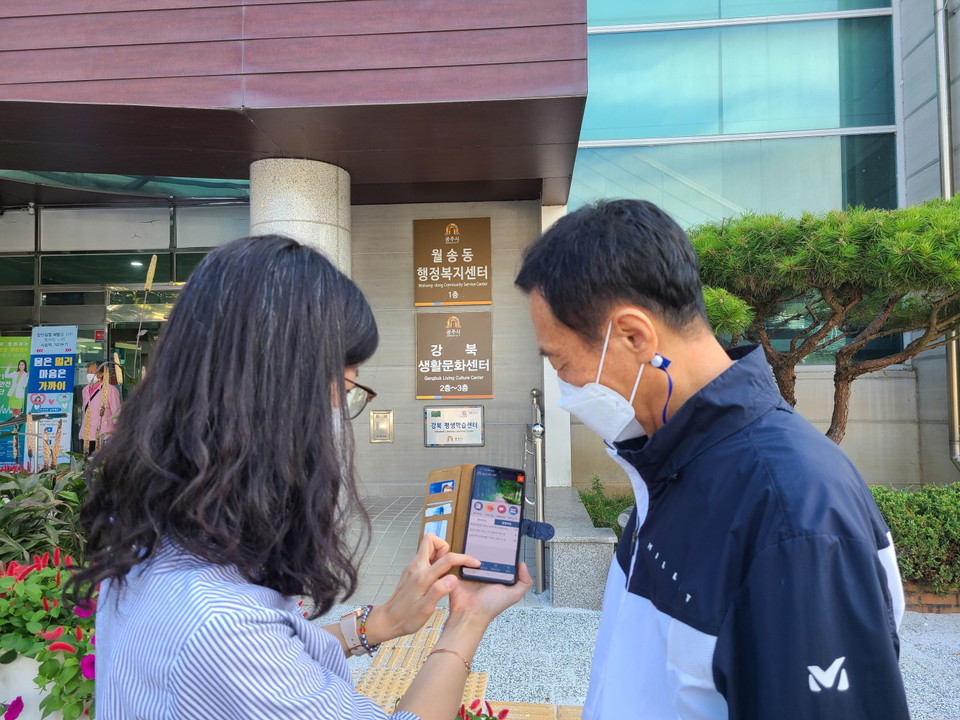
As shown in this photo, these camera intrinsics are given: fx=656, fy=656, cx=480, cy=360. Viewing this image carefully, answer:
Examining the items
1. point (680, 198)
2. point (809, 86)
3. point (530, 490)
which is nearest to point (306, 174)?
point (530, 490)

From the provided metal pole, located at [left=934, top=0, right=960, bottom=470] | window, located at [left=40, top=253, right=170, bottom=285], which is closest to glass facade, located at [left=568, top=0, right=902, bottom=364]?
metal pole, located at [left=934, top=0, right=960, bottom=470]

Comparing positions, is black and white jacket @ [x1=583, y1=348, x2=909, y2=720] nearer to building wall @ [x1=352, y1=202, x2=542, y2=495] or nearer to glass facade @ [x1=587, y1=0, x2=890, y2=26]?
building wall @ [x1=352, y1=202, x2=542, y2=495]

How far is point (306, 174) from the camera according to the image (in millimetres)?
5891

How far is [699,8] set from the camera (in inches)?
323

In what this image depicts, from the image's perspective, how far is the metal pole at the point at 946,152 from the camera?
700 cm

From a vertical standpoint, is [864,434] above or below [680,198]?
below

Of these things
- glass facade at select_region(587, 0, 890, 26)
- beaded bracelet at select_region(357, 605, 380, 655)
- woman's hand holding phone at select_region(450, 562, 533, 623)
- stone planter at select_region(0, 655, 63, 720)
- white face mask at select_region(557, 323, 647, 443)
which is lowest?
stone planter at select_region(0, 655, 63, 720)

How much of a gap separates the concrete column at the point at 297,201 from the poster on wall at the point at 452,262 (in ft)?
7.76

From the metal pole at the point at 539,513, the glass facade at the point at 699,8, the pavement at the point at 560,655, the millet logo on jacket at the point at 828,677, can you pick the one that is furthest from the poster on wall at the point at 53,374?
the millet logo on jacket at the point at 828,677

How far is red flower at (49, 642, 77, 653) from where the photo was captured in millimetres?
1967

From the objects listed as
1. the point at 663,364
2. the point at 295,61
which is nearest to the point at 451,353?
the point at 295,61

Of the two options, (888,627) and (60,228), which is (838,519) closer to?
(888,627)

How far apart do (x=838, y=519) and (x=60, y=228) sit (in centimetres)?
1072

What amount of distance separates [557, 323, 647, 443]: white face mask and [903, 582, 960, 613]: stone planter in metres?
4.12
